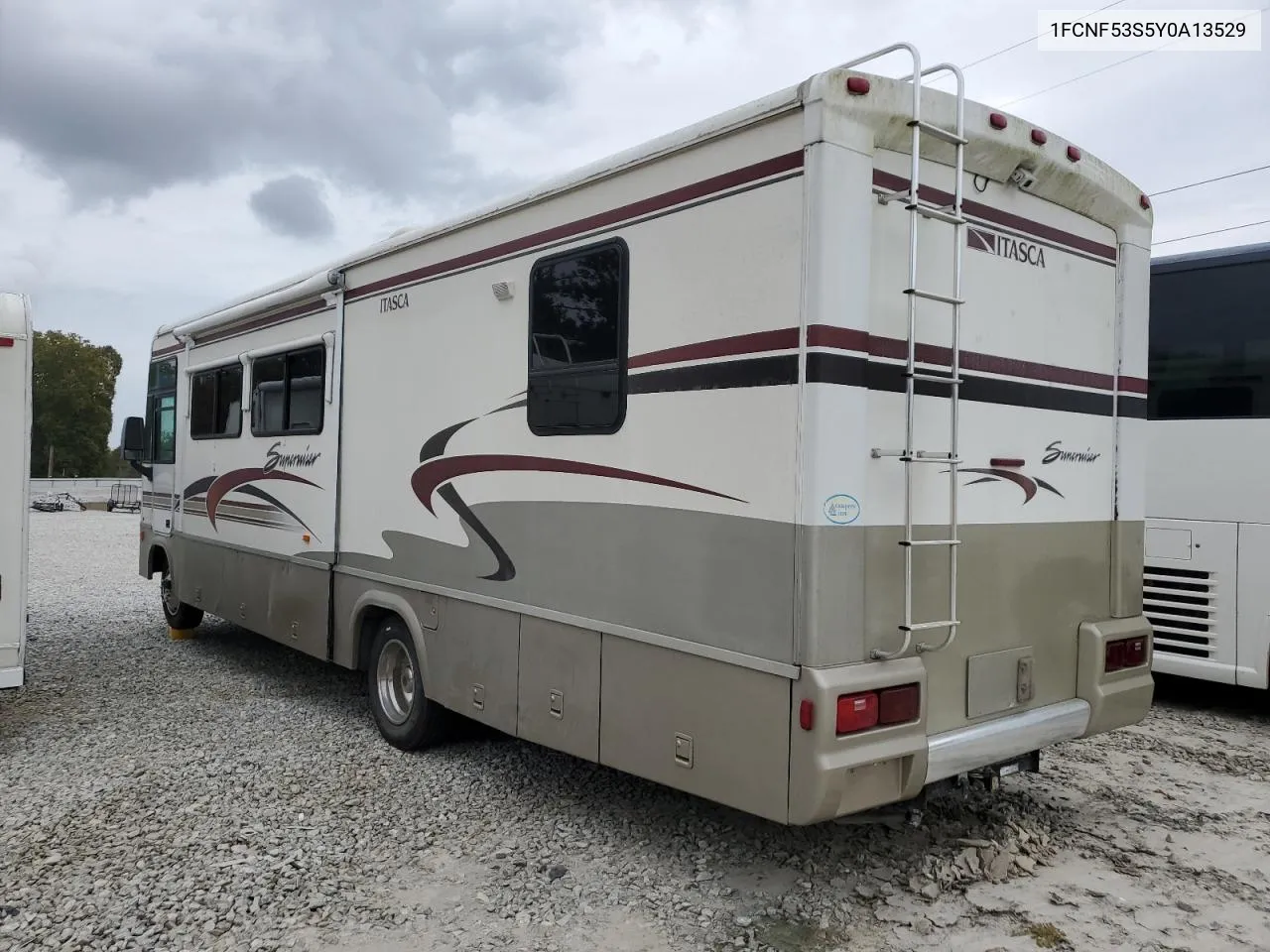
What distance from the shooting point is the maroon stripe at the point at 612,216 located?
336cm

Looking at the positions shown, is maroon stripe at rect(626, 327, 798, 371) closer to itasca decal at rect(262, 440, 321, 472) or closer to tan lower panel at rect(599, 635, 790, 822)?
tan lower panel at rect(599, 635, 790, 822)

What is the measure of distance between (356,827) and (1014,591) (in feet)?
9.80

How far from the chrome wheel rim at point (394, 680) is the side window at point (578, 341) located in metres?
1.90

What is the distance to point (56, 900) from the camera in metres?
3.58

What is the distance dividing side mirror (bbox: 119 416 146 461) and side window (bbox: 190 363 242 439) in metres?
1.32

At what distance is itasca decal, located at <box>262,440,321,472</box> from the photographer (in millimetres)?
6156

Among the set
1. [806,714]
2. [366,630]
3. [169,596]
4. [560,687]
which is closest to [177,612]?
[169,596]

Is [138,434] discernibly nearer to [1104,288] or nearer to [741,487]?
[741,487]

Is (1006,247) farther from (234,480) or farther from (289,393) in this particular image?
(234,480)

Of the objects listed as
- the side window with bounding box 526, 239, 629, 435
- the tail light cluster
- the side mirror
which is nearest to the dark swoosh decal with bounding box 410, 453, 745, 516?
the side window with bounding box 526, 239, 629, 435

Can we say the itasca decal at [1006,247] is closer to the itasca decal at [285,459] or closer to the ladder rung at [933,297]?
the ladder rung at [933,297]

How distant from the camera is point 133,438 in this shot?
8969 mm

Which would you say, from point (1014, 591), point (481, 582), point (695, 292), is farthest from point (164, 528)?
point (1014, 591)

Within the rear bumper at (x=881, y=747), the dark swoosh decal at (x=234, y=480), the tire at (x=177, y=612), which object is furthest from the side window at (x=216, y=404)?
the rear bumper at (x=881, y=747)
